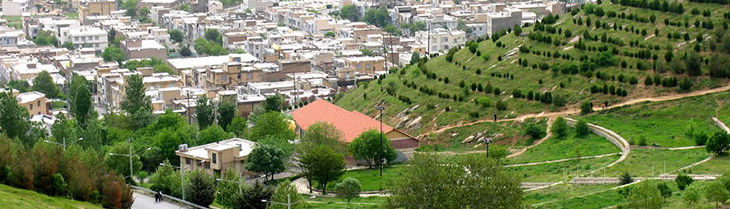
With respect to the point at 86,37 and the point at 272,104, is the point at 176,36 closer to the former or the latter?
the point at 86,37

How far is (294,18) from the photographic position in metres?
133

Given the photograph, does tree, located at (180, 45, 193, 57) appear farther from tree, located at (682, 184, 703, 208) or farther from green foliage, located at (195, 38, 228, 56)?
tree, located at (682, 184, 703, 208)

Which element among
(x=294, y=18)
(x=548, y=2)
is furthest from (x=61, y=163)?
(x=548, y=2)

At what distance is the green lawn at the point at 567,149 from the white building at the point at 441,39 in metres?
54.0

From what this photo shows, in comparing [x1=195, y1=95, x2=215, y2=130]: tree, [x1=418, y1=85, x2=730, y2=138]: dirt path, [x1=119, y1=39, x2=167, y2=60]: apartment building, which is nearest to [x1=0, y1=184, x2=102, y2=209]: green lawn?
[x1=418, y1=85, x2=730, y2=138]: dirt path

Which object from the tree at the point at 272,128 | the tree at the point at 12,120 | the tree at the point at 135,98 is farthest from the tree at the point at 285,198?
the tree at the point at 135,98

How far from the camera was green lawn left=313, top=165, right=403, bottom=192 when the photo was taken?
52975mm

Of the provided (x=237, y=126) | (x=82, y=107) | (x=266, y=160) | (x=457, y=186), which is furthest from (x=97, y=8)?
(x=457, y=186)

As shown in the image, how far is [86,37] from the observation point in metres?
120

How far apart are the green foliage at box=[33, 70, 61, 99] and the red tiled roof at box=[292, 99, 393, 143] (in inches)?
1241

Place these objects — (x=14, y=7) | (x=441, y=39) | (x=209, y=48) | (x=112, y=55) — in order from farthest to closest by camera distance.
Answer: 1. (x=14, y=7)
2. (x=209, y=48)
3. (x=441, y=39)
4. (x=112, y=55)

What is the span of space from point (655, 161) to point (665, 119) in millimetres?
7397

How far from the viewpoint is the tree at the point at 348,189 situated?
5054 cm

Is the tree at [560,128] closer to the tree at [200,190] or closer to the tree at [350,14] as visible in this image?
the tree at [200,190]
